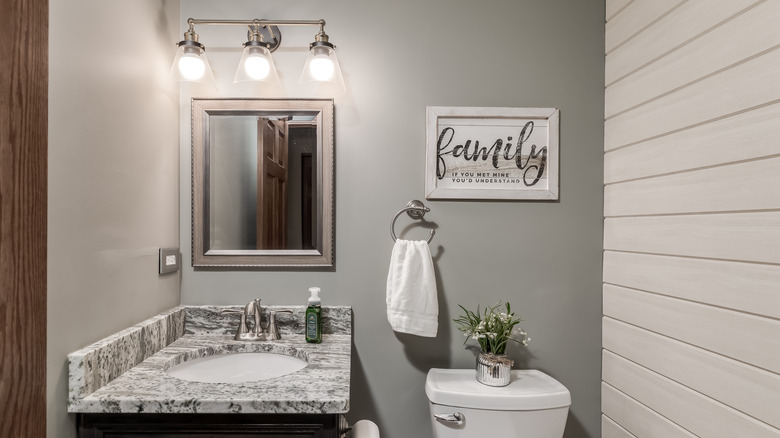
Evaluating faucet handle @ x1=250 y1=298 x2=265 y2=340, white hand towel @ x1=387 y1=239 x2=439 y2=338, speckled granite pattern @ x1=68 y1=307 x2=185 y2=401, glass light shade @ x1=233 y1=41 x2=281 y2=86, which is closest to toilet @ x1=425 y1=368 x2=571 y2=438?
white hand towel @ x1=387 y1=239 x2=439 y2=338

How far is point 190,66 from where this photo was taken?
138 centimetres

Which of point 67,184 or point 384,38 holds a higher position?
point 384,38

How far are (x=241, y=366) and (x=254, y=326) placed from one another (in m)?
0.14

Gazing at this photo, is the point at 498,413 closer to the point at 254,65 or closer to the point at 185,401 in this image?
the point at 185,401

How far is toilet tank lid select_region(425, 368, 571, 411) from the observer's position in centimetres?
129

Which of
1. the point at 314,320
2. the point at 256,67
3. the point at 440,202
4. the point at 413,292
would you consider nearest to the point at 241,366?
the point at 314,320

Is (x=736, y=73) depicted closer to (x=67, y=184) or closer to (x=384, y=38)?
(x=384, y=38)

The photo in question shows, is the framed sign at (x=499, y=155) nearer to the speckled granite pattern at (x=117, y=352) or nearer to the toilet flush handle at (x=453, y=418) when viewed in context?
the toilet flush handle at (x=453, y=418)

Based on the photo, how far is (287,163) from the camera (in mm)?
1525

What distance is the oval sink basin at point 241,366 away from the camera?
1.32 metres

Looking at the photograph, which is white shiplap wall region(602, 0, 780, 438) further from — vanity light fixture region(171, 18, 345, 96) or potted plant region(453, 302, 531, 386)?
vanity light fixture region(171, 18, 345, 96)

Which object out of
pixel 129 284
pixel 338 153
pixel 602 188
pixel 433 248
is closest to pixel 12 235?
pixel 129 284

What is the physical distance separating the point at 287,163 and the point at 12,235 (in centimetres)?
83

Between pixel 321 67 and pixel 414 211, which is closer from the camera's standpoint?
A: pixel 321 67
